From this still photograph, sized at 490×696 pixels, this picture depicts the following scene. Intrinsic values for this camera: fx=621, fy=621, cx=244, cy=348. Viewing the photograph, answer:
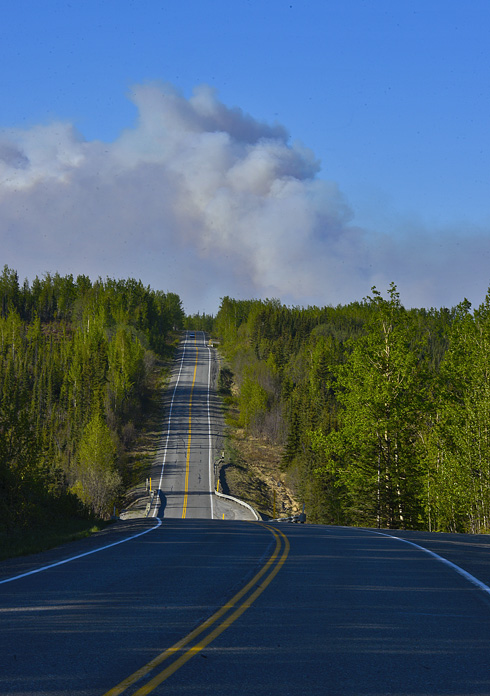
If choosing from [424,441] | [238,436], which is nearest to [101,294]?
[238,436]

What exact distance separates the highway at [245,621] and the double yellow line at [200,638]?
0.07ft

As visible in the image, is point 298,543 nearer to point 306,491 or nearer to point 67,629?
point 67,629

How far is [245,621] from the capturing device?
682 cm

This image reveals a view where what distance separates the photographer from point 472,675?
5.22 metres

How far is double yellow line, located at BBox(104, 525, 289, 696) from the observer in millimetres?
4801

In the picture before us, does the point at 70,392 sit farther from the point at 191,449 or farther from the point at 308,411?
the point at 308,411

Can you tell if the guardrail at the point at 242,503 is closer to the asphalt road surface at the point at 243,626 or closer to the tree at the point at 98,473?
the tree at the point at 98,473

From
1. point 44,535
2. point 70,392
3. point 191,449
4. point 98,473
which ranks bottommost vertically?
point 98,473

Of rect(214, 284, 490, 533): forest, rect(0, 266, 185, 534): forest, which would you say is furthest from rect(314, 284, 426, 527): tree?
rect(0, 266, 185, 534): forest

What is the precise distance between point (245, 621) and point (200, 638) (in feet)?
2.77

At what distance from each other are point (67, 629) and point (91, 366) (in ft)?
338

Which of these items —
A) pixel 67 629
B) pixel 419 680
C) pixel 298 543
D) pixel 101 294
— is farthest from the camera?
pixel 101 294

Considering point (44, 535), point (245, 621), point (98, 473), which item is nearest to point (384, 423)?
point (44, 535)

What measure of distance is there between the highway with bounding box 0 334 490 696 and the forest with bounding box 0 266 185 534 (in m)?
9.63
